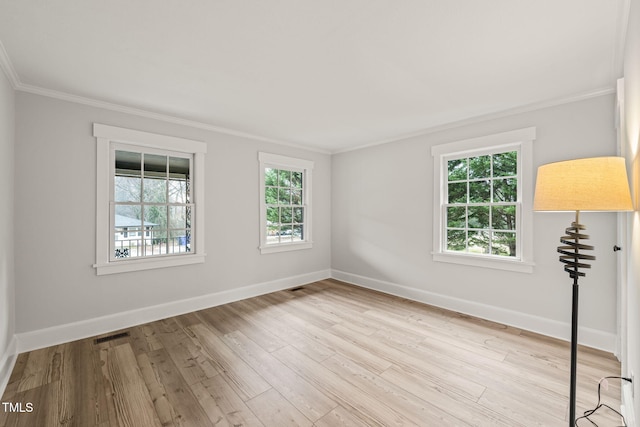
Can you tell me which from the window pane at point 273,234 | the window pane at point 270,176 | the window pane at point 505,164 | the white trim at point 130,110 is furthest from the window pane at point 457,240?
the white trim at point 130,110

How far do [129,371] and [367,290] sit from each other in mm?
3319

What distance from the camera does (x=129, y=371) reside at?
90.5 inches

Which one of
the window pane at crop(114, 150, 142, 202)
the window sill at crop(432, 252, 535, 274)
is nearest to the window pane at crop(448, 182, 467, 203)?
the window sill at crop(432, 252, 535, 274)

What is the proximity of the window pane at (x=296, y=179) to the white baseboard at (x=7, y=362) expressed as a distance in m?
3.74

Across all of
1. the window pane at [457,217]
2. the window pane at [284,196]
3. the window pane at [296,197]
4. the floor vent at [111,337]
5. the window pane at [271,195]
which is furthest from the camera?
the window pane at [296,197]

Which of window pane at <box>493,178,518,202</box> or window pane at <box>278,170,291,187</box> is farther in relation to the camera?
window pane at <box>278,170,291,187</box>

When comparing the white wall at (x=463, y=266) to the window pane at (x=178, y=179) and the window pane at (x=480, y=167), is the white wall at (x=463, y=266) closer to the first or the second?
the window pane at (x=480, y=167)

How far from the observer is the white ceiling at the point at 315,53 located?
164 centimetres

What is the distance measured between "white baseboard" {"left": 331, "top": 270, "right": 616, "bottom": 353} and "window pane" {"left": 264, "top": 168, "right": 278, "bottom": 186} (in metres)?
2.35

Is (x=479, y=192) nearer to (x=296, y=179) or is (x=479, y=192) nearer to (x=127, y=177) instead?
(x=296, y=179)

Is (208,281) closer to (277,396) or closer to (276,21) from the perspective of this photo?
(277,396)

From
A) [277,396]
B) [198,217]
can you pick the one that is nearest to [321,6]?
[277,396]

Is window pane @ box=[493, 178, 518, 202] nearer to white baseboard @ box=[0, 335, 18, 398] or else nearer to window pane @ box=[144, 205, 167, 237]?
window pane @ box=[144, 205, 167, 237]

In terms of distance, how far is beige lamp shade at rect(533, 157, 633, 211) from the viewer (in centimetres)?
122
